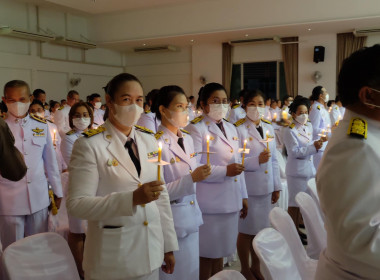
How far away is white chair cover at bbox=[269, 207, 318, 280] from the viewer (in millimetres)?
2342

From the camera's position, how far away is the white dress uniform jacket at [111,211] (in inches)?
66.9

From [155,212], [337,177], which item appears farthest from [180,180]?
[337,177]

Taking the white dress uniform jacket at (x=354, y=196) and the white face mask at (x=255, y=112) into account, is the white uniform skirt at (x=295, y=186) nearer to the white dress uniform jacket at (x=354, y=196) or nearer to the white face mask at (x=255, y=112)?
the white face mask at (x=255, y=112)

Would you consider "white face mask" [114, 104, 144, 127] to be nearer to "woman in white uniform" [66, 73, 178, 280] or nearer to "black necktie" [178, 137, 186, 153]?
"woman in white uniform" [66, 73, 178, 280]

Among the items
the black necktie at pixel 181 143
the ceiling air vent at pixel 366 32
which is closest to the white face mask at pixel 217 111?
the black necktie at pixel 181 143

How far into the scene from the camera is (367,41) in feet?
40.0

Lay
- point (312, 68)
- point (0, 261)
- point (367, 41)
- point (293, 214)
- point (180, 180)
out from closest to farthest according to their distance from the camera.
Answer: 1. point (0, 261)
2. point (180, 180)
3. point (293, 214)
4. point (367, 41)
5. point (312, 68)

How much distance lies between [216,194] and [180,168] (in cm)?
61

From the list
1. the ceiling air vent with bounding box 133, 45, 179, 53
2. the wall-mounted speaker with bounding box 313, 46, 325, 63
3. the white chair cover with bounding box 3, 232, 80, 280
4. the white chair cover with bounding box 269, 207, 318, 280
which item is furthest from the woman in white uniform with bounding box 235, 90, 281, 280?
the ceiling air vent with bounding box 133, 45, 179, 53

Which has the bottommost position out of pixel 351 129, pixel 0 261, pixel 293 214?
pixel 293 214

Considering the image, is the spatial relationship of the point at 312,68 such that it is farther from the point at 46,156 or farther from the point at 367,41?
the point at 46,156

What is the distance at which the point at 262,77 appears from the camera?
14.4 meters

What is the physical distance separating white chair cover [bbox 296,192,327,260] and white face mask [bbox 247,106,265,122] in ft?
3.37

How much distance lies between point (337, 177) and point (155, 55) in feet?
50.7
